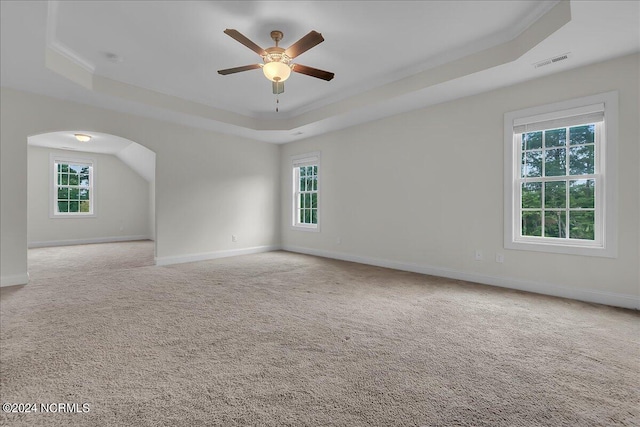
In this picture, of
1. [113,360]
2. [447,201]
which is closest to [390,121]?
[447,201]

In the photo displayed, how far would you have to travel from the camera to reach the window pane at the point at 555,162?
344 centimetres

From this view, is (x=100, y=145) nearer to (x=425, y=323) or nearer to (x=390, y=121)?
Result: (x=390, y=121)

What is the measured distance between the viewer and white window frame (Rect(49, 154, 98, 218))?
7.68 m

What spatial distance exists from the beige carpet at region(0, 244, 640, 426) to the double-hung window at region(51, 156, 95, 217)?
17.9 ft

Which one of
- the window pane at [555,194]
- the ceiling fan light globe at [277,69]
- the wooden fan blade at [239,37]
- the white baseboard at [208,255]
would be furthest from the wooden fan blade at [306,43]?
the white baseboard at [208,255]

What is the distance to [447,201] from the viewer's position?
4.29 metres

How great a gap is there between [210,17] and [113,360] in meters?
2.97

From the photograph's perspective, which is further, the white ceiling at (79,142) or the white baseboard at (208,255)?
the white ceiling at (79,142)

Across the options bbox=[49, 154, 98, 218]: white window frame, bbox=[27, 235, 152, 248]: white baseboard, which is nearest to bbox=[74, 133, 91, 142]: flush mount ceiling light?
bbox=[49, 154, 98, 218]: white window frame

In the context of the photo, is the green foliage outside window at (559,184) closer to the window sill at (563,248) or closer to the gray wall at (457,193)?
the window sill at (563,248)

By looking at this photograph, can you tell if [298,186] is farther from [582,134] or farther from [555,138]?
[582,134]

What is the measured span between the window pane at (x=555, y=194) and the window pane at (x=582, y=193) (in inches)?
2.5

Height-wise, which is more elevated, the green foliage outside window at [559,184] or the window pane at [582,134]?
the window pane at [582,134]

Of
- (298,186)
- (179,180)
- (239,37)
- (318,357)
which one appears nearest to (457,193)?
(318,357)
